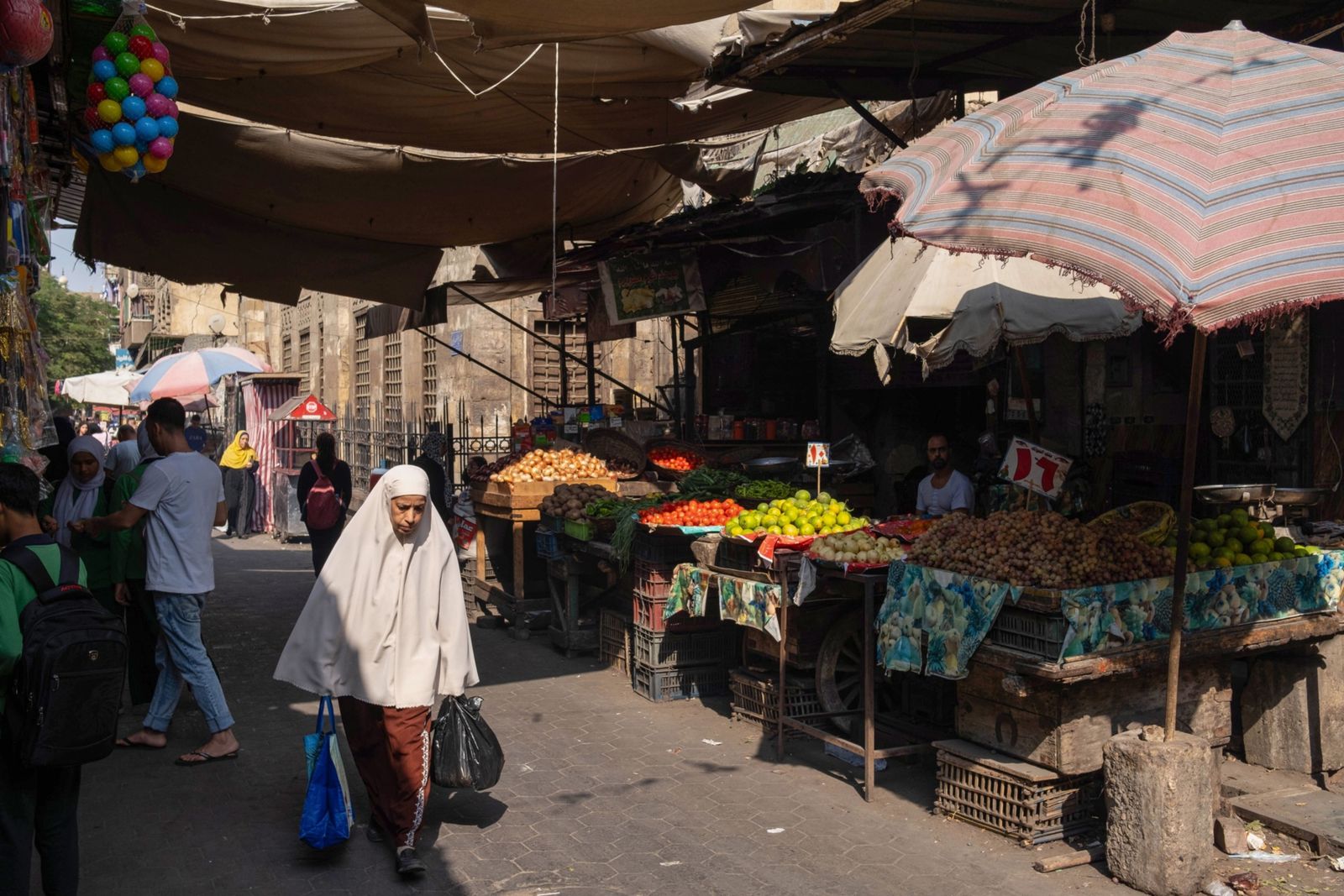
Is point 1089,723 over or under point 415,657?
under

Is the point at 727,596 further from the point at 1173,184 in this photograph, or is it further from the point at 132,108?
the point at 132,108

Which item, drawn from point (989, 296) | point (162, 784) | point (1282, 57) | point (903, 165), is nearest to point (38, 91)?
point (162, 784)

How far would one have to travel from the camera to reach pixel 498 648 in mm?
9844

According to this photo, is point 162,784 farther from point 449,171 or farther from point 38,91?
point 449,171

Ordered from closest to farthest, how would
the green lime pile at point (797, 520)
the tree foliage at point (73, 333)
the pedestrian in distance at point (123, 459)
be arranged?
the green lime pile at point (797, 520) < the pedestrian in distance at point (123, 459) < the tree foliage at point (73, 333)

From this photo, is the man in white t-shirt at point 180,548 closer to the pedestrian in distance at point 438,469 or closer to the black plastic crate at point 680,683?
the black plastic crate at point 680,683

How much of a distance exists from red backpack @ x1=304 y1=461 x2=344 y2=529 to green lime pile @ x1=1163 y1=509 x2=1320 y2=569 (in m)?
7.64

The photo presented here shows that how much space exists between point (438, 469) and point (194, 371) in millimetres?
7669

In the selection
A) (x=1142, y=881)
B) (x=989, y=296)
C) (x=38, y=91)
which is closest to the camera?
(x=1142, y=881)

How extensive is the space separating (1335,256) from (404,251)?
10.3 m

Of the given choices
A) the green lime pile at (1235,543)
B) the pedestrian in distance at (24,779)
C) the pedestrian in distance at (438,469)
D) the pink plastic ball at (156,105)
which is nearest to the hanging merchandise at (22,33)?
the pedestrian in distance at (24,779)

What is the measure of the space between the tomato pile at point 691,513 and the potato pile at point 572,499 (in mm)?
1093

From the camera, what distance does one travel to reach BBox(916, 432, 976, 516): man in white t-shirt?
792 cm

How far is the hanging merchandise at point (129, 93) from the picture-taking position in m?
5.84
